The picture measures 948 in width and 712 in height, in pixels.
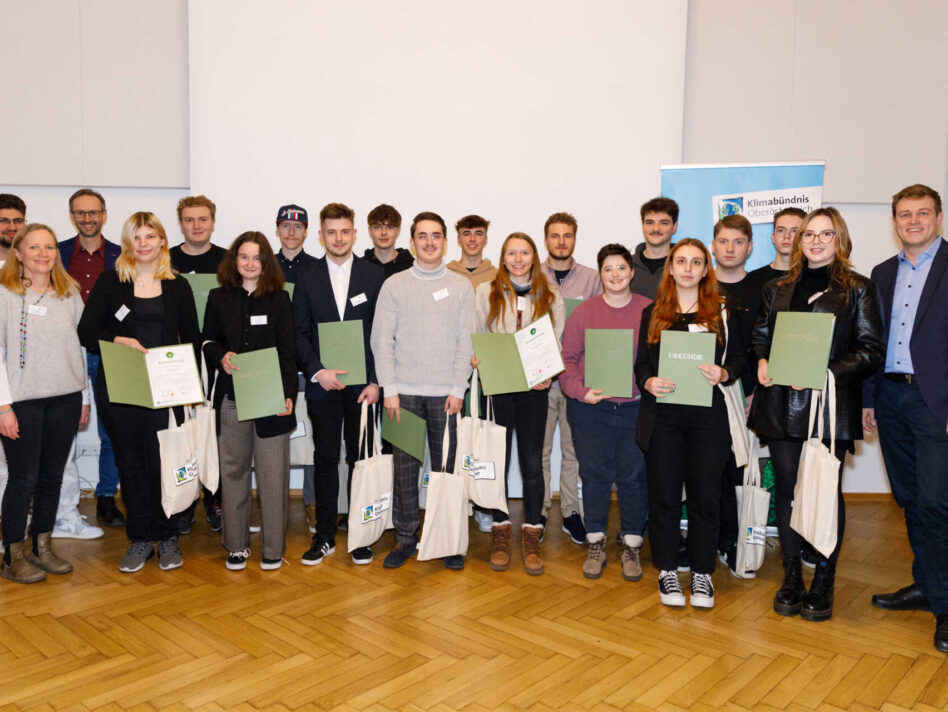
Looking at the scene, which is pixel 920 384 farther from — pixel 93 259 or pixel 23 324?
pixel 93 259

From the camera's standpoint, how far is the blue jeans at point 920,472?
304 cm

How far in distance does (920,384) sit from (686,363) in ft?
3.04

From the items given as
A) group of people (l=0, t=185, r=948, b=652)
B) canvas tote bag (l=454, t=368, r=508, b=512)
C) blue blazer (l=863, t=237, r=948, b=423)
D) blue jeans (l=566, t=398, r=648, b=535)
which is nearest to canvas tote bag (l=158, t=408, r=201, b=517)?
group of people (l=0, t=185, r=948, b=652)

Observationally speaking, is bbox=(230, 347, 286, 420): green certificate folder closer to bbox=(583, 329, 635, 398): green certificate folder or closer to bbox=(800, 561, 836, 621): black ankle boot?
bbox=(583, 329, 635, 398): green certificate folder

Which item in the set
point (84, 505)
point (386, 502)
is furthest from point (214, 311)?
point (84, 505)

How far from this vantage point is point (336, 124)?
17.4 feet

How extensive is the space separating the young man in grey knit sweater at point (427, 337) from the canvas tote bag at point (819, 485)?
5.29 ft

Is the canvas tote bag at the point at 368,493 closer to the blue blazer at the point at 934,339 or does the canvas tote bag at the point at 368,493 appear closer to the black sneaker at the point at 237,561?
the black sneaker at the point at 237,561

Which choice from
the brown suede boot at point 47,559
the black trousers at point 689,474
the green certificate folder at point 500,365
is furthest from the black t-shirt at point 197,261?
the black trousers at point 689,474

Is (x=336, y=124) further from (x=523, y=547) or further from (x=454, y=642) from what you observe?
(x=454, y=642)

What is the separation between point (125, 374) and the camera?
3.51 m

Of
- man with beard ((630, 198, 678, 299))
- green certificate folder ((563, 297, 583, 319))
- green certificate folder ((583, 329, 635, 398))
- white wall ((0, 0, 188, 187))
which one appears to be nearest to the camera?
green certificate folder ((583, 329, 635, 398))

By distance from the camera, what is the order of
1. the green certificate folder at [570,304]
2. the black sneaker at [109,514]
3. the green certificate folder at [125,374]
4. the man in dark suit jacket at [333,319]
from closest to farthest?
the green certificate folder at [125,374], the man in dark suit jacket at [333,319], the green certificate folder at [570,304], the black sneaker at [109,514]

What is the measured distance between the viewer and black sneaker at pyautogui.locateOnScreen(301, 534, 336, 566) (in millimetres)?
3920
